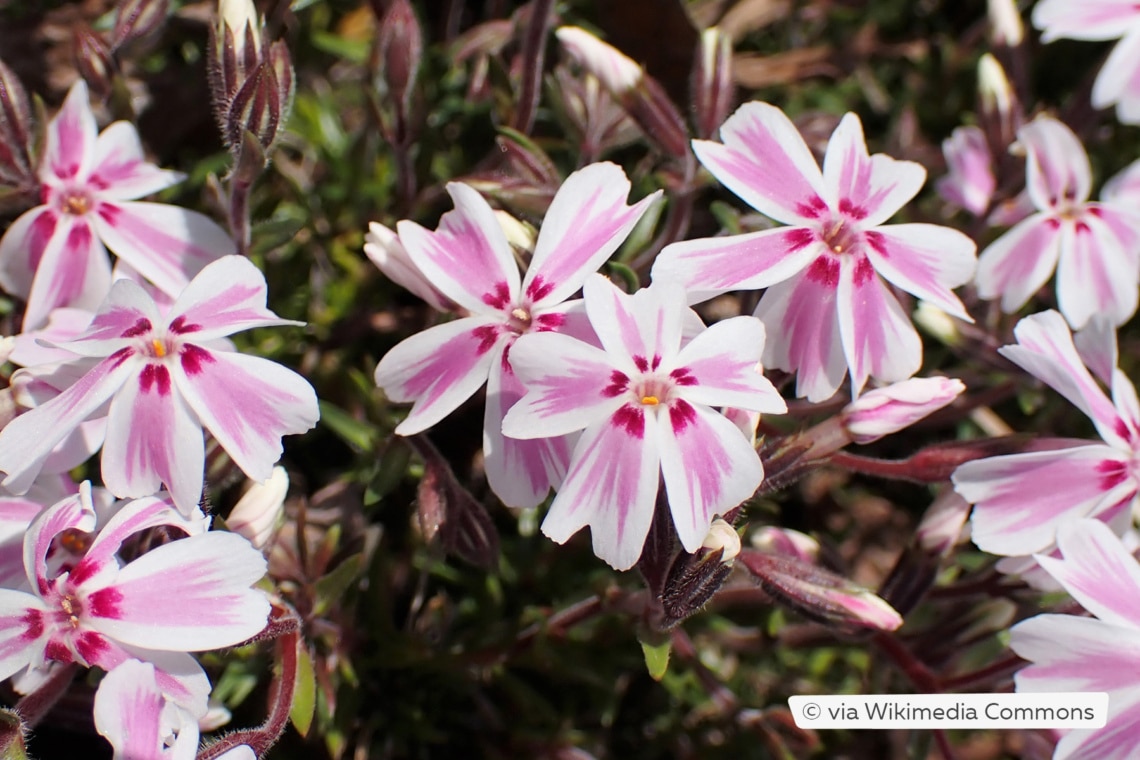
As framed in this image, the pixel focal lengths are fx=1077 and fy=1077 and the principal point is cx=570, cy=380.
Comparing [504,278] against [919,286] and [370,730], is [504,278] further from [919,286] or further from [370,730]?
[370,730]

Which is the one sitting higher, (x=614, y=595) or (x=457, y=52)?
(x=457, y=52)

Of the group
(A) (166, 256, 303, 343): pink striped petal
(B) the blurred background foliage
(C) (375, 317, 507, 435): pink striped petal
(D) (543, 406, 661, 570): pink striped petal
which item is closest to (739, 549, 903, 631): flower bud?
(B) the blurred background foliage

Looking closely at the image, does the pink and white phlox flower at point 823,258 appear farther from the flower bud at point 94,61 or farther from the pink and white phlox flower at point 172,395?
the flower bud at point 94,61

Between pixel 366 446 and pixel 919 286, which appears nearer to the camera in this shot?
pixel 919 286

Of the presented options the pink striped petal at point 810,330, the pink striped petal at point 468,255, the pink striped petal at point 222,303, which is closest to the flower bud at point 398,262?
the pink striped petal at point 468,255

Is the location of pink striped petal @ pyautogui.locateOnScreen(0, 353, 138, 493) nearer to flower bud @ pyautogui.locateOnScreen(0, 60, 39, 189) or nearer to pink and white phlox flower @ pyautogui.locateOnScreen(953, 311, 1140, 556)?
flower bud @ pyautogui.locateOnScreen(0, 60, 39, 189)

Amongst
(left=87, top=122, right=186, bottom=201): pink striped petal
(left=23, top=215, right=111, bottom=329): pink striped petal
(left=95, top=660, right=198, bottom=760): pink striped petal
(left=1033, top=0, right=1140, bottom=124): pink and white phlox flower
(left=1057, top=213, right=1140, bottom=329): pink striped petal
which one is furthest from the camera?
(left=1033, top=0, right=1140, bottom=124): pink and white phlox flower

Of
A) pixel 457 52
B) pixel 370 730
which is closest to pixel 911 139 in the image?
pixel 457 52
